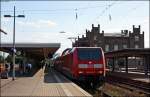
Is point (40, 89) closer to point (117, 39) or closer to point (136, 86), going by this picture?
point (136, 86)

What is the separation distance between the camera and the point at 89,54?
2673 cm

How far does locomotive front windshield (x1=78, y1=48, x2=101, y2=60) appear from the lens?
26.5 metres

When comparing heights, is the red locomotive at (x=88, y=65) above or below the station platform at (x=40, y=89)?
above

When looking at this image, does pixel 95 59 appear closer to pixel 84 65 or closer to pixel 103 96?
pixel 84 65

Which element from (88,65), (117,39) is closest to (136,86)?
(88,65)

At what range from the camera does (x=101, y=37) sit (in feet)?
342

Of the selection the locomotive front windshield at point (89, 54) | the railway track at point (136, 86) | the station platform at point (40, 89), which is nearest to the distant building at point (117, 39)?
the railway track at point (136, 86)

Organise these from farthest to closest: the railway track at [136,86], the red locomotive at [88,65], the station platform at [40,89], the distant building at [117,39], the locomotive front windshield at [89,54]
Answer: the distant building at [117,39] < the locomotive front windshield at [89,54] < the red locomotive at [88,65] < the railway track at [136,86] < the station platform at [40,89]

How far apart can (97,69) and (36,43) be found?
52.7 ft

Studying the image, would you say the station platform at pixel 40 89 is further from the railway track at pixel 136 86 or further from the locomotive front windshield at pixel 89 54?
the railway track at pixel 136 86

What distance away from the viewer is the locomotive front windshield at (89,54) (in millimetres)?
26531

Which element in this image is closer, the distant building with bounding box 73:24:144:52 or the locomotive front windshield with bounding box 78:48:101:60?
the locomotive front windshield with bounding box 78:48:101:60

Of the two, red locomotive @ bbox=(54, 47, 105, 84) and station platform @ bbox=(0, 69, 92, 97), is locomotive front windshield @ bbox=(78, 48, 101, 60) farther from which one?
station platform @ bbox=(0, 69, 92, 97)

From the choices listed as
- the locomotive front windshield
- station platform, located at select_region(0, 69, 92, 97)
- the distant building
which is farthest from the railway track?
the distant building
